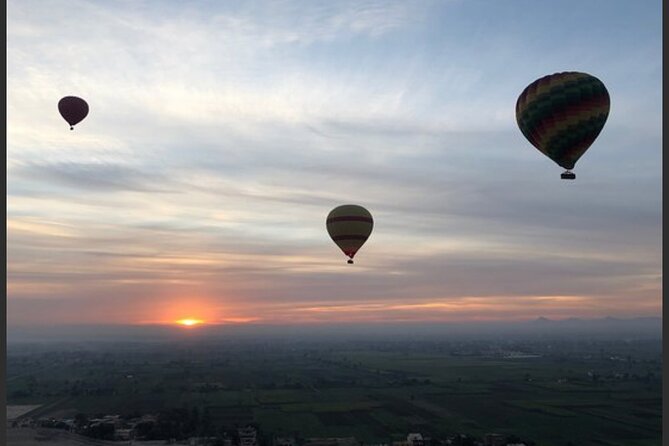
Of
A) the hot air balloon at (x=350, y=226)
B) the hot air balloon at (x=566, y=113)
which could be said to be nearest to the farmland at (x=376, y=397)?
the hot air balloon at (x=350, y=226)

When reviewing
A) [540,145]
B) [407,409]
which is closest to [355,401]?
[407,409]

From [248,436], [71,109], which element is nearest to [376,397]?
[248,436]

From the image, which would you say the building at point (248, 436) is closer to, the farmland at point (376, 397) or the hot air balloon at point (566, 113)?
the farmland at point (376, 397)

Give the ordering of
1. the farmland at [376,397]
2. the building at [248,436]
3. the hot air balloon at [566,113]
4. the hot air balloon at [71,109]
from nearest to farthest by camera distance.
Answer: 1. the hot air balloon at [566,113]
2. the hot air balloon at [71,109]
3. the building at [248,436]
4. the farmland at [376,397]

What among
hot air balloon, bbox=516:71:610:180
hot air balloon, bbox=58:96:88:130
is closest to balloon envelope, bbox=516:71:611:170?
hot air balloon, bbox=516:71:610:180

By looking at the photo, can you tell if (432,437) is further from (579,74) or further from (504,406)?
(579,74)

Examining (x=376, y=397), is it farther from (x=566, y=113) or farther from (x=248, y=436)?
(x=566, y=113)
